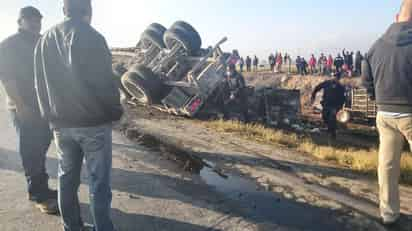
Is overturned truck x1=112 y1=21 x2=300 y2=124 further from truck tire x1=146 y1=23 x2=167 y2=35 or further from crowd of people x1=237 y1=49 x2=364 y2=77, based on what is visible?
crowd of people x1=237 y1=49 x2=364 y2=77

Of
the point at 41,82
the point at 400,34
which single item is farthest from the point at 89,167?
the point at 400,34

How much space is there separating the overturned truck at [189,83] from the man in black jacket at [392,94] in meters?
5.70

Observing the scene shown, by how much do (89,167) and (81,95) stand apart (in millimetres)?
517

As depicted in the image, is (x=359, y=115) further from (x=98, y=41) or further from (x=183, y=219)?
(x=98, y=41)

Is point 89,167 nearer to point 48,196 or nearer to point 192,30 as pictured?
point 48,196

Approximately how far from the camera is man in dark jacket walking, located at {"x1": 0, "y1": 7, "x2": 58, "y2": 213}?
323 centimetres

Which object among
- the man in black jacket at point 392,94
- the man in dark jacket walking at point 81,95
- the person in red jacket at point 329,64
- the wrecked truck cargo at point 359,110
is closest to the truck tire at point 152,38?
the wrecked truck cargo at point 359,110

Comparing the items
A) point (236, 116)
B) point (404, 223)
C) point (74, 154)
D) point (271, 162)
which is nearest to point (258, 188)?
point (271, 162)

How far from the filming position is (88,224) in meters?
3.05

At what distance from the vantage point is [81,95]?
232cm

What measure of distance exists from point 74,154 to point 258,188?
2321 mm

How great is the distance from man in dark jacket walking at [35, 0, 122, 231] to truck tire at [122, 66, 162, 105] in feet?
21.0

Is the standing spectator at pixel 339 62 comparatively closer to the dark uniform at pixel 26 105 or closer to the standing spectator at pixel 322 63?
the standing spectator at pixel 322 63

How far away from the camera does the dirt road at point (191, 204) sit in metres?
3.12
